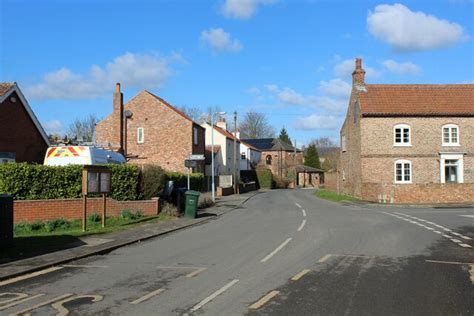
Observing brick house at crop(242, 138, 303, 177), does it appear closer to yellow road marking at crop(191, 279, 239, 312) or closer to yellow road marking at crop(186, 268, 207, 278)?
yellow road marking at crop(186, 268, 207, 278)

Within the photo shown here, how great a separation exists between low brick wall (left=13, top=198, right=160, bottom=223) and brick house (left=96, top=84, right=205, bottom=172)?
26.6m

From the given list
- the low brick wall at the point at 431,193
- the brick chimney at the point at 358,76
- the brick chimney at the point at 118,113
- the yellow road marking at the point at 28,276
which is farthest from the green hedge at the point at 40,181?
the brick chimney at the point at 358,76

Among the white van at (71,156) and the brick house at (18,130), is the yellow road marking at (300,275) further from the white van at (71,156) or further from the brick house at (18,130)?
the brick house at (18,130)

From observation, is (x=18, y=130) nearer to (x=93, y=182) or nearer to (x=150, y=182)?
(x=150, y=182)

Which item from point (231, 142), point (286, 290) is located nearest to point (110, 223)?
point (286, 290)

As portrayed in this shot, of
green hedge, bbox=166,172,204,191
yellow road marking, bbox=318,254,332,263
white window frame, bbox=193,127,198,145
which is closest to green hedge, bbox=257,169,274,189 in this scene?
white window frame, bbox=193,127,198,145

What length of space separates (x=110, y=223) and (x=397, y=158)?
29.7 meters

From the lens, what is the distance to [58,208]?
1886 cm

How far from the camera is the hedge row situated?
1906 centimetres

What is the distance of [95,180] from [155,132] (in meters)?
32.4

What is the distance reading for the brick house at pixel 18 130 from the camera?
82.5ft

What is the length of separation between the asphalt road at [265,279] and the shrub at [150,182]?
731 centimetres

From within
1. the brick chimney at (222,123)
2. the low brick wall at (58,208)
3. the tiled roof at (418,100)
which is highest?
the brick chimney at (222,123)

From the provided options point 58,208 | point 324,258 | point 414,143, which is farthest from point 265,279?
point 414,143
